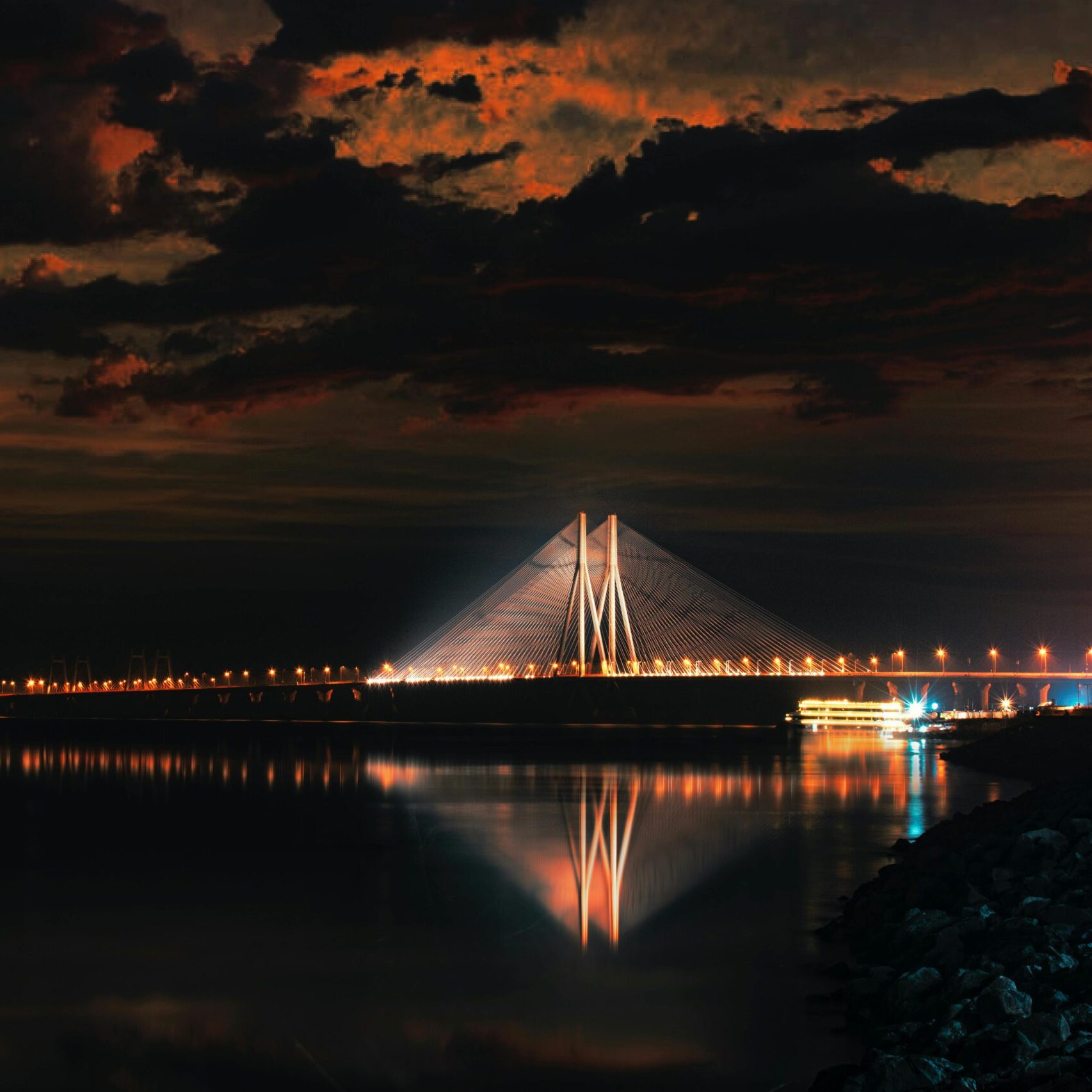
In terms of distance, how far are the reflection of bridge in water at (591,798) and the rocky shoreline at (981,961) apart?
334 centimetres

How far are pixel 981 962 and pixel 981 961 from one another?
2.5 inches

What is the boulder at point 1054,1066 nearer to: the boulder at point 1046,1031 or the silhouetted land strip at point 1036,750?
the boulder at point 1046,1031

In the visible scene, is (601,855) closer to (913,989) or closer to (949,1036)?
(913,989)

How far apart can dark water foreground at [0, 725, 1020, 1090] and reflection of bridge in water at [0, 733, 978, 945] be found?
0.52 ft

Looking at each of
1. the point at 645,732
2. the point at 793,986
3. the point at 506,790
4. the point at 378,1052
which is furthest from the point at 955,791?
the point at 645,732

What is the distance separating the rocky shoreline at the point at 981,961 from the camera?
36.6ft

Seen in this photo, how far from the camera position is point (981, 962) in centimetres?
1420

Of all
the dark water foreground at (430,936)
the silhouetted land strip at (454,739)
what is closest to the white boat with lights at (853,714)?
the silhouetted land strip at (454,739)

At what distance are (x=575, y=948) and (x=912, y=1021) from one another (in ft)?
18.1

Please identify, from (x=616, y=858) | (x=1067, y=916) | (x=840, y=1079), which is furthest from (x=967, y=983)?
(x=616, y=858)

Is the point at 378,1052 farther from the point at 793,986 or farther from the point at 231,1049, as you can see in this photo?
the point at 793,986

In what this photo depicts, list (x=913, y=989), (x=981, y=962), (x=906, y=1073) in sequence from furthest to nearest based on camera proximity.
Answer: (x=981, y=962), (x=913, y=989), (x=906, y=1073)

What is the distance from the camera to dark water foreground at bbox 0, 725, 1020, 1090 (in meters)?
13.4

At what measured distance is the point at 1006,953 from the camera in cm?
1422
